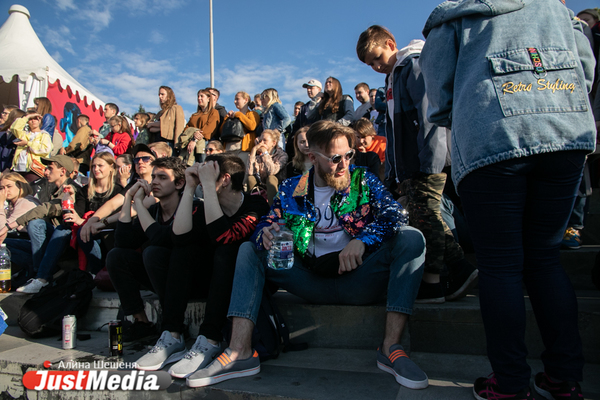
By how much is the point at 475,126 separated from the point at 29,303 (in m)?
3.92

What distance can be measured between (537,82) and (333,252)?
143cm

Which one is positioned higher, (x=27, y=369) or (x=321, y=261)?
(x=321, y=261)

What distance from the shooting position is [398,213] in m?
2.38

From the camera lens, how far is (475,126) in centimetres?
156

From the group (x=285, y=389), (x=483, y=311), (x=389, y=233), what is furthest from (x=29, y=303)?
(x=483, y=311)

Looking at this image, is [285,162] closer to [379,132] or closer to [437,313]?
[379,132]

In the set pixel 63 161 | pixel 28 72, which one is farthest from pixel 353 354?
pixel 28 72

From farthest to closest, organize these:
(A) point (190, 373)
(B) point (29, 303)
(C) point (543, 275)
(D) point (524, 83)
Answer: (B) point (29, 303)
(A) point (190, 373)
(C) point (543, 275)
(D) point (524, 83)

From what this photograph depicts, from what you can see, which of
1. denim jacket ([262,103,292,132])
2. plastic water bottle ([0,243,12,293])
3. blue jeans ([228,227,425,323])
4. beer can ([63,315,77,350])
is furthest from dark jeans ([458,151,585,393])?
denim jacket ([262,103,292,132])

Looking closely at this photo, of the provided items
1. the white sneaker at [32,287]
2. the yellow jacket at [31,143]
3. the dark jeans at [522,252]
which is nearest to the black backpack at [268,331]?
the dark jeans at [522,252]

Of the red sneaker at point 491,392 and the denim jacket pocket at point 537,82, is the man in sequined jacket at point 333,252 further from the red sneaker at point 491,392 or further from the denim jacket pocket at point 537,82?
the denim jacket pocket at point 537,82

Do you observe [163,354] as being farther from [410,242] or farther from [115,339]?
[410,242]

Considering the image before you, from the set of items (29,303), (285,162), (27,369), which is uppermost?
(285,162)

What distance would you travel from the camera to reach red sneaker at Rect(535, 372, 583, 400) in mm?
1622
